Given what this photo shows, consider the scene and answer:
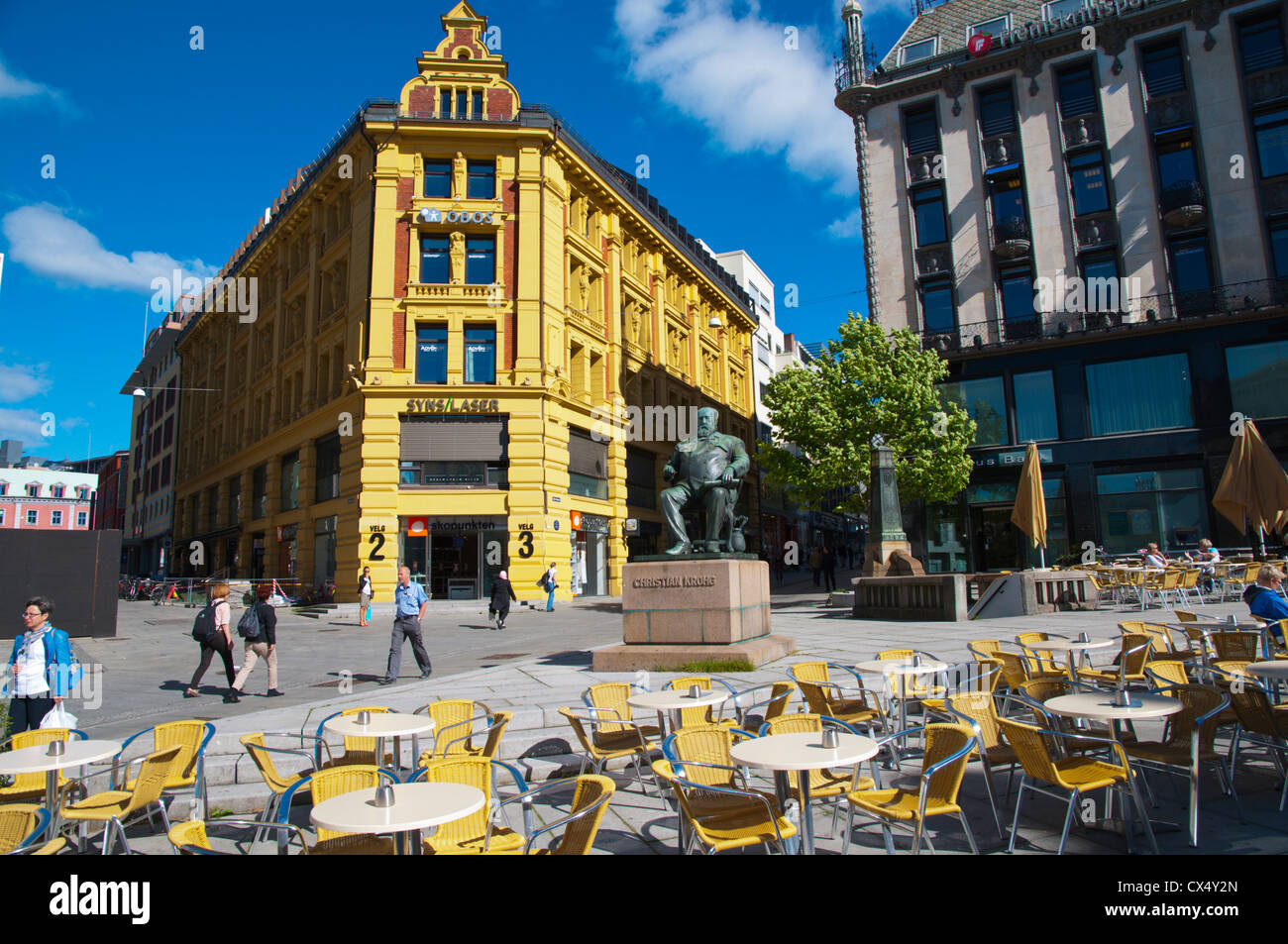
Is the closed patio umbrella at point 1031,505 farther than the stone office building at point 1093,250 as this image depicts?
No

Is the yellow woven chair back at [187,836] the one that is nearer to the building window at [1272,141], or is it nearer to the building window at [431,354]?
the building window at [431,354]

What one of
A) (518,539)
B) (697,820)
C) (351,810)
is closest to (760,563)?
(697,820)

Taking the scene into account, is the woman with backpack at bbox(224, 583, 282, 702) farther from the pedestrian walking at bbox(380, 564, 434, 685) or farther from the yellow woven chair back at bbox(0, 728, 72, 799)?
the yellow woven chair back at bbox(0, 728, 72, 799)

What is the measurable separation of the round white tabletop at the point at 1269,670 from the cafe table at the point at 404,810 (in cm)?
548

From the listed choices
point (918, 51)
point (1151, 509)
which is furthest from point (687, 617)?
point (918, 51)

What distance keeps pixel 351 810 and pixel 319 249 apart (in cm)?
3276

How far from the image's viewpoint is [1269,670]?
5.55 m

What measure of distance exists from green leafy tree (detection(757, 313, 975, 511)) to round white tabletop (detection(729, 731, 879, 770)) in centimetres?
2149

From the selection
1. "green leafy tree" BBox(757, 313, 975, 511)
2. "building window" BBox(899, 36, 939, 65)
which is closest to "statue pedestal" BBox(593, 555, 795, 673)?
"green leafy tree" BBox(757, 313, 975, 511)

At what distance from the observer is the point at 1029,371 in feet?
90.3

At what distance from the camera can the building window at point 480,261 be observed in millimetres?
27719

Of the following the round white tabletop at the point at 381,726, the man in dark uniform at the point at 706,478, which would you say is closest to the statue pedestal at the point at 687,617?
the man in dark uniform at the point at 706,478

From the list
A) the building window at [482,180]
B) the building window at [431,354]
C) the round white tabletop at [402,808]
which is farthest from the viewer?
the building window at [482,180]

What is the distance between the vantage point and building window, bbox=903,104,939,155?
30062 millimetres
